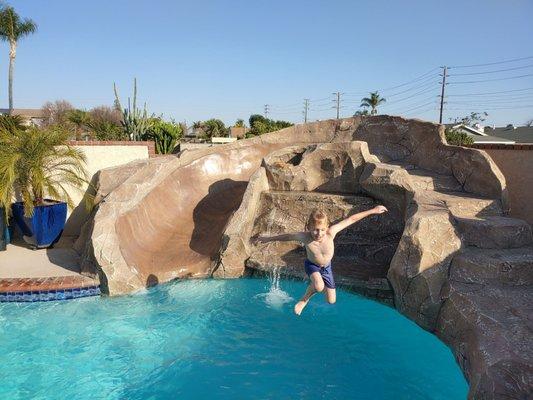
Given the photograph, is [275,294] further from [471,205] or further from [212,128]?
[212,128]

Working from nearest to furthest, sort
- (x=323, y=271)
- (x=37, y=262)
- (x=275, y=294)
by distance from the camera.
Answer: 1. (x=323, y=271)
2. (x=275, y=294)
3. (x=37, y=262)

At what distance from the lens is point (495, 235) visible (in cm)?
561

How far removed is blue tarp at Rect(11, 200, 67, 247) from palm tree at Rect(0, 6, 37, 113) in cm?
3096

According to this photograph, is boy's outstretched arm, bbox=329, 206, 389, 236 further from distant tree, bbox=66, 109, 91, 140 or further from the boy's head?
distant tree, bbox=66, 109, 91, 140

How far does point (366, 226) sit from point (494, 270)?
9.25 ft

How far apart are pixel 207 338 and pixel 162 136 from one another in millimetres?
11938

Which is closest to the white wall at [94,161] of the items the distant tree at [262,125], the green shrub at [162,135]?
the green shrub at [162,135]

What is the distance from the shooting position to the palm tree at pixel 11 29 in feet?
110

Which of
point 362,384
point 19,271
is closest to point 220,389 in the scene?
point 362,384

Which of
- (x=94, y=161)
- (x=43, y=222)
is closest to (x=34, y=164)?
(x=43, y=222)

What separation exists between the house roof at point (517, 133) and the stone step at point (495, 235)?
123 feet

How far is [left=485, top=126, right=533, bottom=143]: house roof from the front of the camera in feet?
127

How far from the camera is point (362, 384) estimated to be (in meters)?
4.36

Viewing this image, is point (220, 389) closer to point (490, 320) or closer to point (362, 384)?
point (362, 384)
